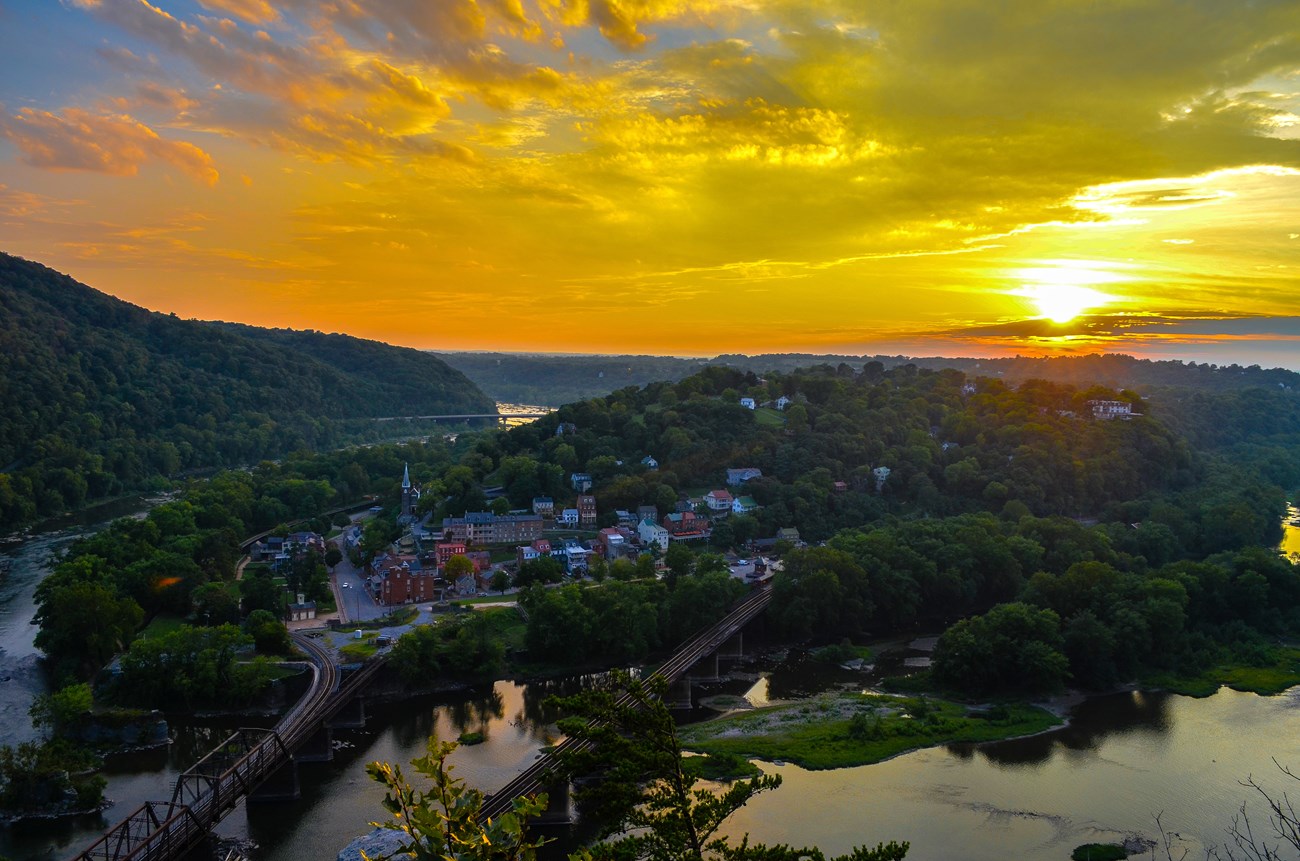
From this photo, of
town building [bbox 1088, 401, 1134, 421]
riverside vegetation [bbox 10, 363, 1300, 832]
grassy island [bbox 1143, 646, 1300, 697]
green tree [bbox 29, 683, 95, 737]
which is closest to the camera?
green tree [bbox 29, 683, 95, 737]

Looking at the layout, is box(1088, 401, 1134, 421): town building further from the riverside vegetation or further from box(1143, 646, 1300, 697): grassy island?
box(1143, 646, 1300, 697): grassy island

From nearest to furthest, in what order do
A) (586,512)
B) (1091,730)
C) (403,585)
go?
(1091,730) < (403,585) < (586,512)

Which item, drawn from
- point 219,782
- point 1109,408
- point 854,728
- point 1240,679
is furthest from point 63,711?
point 1109,408

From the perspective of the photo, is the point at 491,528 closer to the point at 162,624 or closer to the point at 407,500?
the point at 407,500

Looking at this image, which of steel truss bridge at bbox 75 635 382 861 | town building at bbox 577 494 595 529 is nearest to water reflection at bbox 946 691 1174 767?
steel truss bridge at bbox 75 635 382 861

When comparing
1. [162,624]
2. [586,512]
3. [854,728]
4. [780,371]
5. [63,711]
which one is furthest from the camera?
[780,371]

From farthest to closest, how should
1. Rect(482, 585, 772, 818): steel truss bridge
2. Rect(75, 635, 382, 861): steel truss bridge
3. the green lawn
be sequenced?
the green lawn, Rect(482, 585, 772, 818): steel truss bridge, Rect(75, 635, 382, 861): steel truss bridge

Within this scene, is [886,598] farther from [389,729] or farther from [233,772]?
[233,772]
